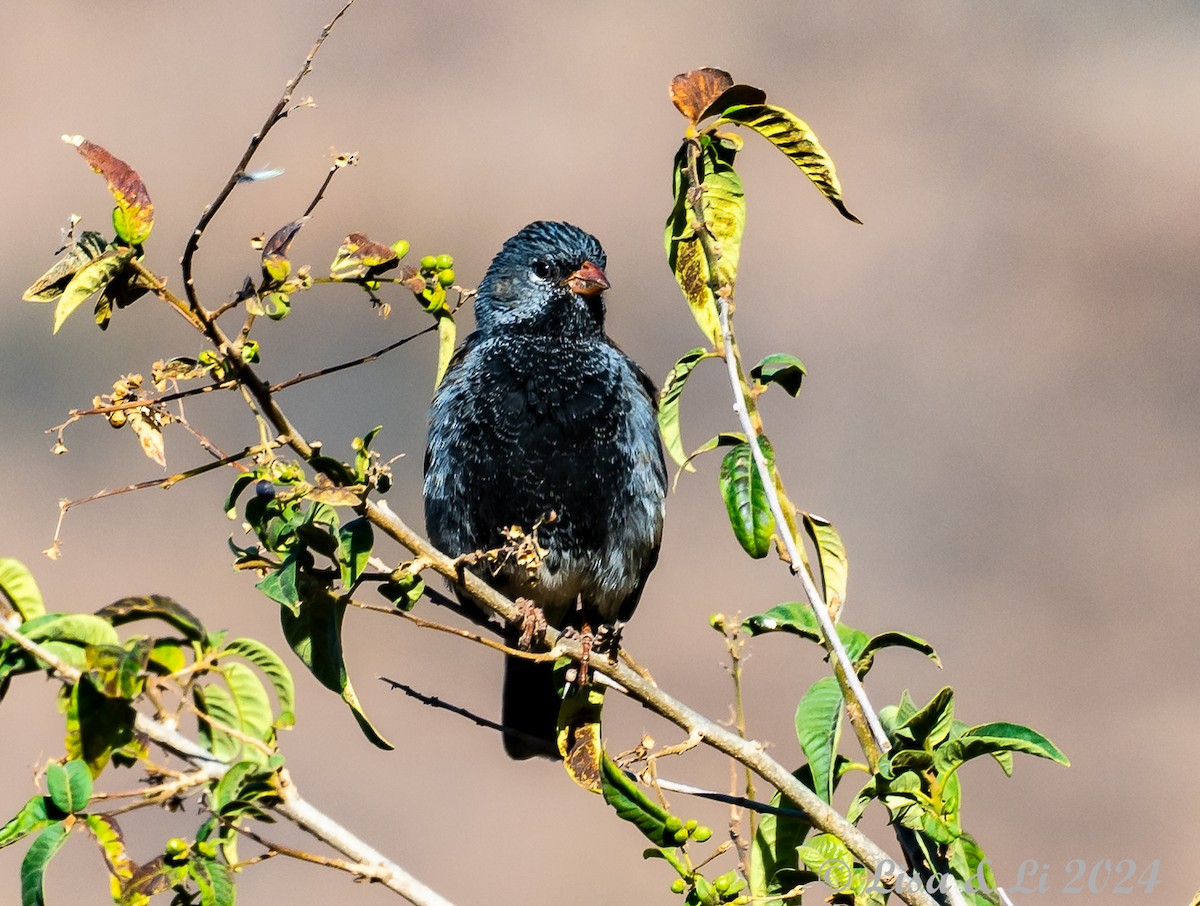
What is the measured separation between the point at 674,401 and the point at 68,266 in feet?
3.37

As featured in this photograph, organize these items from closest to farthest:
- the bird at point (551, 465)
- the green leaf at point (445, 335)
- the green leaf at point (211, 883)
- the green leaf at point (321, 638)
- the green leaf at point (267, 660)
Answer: the green leaf at point (211, 883), the green leaf at point (267, 660), the green leaf at point (321, 638), the green leaf at point (445, 335), the bird at point (551, 465)

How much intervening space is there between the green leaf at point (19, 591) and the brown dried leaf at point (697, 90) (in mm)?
1287

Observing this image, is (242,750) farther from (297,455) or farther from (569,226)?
(569,226)

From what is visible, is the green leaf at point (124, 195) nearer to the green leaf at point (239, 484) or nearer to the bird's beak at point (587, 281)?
the green leaf at point (239, 484)

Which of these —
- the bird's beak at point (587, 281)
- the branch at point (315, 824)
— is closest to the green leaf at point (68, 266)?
the branch at point (315, 824)

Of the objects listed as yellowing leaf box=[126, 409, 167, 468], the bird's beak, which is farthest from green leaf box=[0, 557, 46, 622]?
the bird's beak

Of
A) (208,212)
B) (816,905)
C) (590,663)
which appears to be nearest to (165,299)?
(208,212)

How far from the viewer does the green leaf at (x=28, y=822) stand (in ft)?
5.72

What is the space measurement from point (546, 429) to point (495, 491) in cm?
24

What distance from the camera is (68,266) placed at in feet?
6.62

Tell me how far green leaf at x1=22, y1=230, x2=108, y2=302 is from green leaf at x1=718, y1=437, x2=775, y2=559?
1.03 meters

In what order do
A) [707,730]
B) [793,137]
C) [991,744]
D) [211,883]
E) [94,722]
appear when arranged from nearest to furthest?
[94,722] < [211,883] < [991,744] < [707,730] < [793,137]

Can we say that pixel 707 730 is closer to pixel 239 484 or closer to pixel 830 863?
pixel 830 863

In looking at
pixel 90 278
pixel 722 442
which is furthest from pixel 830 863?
pixel 90 278
